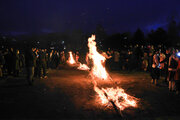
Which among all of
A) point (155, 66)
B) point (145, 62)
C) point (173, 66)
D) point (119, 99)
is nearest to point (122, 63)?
point (145, 62)

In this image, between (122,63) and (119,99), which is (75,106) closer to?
(119,99)

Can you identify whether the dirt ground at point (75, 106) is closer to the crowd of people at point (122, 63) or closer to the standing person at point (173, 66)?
the standing person at point (173, 66)

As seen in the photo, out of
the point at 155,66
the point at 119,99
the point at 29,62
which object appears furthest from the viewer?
the point at 155,66

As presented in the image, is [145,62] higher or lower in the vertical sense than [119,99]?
higher

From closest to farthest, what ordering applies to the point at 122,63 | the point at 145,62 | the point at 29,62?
1. the point at 29,62
2. the point at 145,62
3. the point at 122,63

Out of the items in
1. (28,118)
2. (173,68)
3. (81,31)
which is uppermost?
(81,31)

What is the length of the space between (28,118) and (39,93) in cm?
301

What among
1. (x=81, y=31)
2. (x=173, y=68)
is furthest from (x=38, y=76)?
(x=81, y=31)

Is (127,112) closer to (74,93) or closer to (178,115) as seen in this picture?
(178,115)

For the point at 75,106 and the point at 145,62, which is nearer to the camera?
the point at 75,106

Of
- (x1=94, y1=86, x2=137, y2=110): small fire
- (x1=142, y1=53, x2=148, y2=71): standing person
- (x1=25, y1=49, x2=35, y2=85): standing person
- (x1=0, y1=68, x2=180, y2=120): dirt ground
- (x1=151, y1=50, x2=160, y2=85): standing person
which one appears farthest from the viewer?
(x1=142, y1=53, x2=148, y2=71): standing person

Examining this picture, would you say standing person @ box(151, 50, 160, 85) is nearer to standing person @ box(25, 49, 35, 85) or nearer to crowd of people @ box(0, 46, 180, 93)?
crowd of people @ box(0, 46, 180, 93)

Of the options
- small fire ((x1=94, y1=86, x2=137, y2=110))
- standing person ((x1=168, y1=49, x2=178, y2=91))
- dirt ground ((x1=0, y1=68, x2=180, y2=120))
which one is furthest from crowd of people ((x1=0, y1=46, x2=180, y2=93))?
small fire ((x1=94, y1=86, x2=137, y2=110))

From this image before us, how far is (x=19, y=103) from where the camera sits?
21.3 ft
